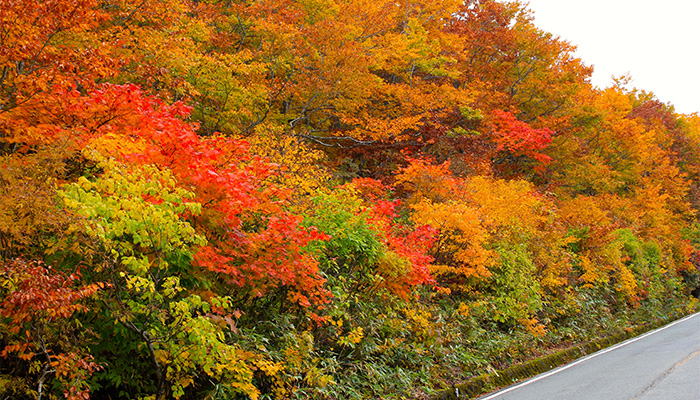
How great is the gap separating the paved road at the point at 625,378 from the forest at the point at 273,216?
3.52 ft

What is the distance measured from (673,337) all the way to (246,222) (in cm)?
1447

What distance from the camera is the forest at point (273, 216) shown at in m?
4.65

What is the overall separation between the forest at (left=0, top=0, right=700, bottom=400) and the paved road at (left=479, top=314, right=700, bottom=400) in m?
1.07

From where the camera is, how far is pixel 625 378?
862 cm

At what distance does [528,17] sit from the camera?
26.5 meters

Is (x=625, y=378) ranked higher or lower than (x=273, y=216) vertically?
lower

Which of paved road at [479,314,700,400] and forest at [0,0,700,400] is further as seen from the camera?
paved road at [479,314,700,400]

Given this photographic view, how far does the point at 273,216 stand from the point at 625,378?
714 cm

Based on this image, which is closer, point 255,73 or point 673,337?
point 255,73

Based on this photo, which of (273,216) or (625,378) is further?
(625,378)

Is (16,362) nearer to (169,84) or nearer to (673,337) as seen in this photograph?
(169,84)

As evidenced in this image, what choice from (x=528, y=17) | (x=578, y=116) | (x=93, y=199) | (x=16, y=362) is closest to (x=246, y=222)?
(x=93, y=199)

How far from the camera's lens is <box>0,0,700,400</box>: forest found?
4648 millimetres

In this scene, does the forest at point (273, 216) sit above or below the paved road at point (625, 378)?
above
